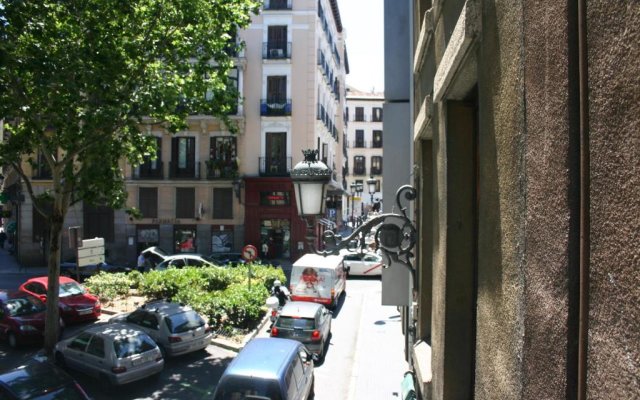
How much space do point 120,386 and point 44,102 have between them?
753cm

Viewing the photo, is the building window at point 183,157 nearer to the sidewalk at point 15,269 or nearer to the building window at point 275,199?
the building window at point 275,199

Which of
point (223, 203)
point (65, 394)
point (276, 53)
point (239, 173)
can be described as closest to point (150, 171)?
point (223, 203)

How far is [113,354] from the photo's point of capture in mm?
11562

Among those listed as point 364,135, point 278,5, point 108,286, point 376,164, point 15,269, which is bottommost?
point 15,269

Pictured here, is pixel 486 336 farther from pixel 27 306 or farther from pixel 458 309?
pixel 27 306

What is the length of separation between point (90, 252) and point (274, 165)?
1609 centimetres

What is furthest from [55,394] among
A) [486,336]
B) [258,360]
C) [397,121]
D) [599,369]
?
[599,369]

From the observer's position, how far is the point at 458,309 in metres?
3.12

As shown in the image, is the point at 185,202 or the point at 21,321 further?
the point at 185,202

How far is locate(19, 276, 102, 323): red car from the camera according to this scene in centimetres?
1742

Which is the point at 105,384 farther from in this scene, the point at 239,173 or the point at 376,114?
the point at 376,114

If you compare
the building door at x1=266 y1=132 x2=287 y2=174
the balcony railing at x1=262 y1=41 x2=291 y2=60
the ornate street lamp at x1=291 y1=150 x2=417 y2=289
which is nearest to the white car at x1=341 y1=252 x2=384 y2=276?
the building door at x1=266 y1=132 x2=287 y2=174

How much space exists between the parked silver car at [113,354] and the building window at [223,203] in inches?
845

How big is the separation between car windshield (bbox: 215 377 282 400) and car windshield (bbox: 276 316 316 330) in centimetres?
534
